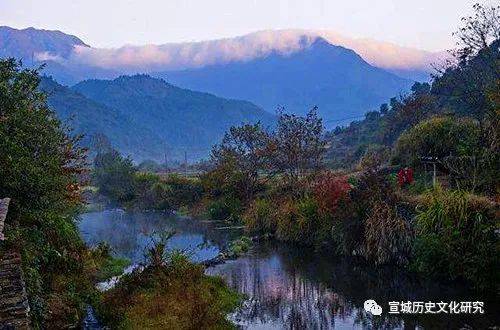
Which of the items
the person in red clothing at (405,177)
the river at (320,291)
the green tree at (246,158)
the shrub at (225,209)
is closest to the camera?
the river at (320,291)

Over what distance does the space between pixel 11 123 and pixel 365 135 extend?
312ft

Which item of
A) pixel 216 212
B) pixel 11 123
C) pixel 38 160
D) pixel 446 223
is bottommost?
pixel 216 212

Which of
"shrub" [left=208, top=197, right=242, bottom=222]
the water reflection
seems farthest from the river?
"shrub" [left=208, top=197, right=242, bottom=222]

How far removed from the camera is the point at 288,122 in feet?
170

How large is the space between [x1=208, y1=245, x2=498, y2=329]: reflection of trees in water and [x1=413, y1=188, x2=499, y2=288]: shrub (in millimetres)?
1004

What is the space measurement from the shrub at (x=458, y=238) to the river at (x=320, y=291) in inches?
36.1

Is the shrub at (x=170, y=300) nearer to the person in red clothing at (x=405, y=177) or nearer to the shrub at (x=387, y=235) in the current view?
the shrub at (x=387, y=235)

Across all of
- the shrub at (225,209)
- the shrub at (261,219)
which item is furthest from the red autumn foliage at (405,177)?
the shrub at (225,209)

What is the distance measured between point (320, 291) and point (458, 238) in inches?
296

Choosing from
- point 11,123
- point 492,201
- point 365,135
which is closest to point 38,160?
point 11,123

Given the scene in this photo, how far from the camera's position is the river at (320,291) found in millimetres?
23109

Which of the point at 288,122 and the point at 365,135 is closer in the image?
the point at 288,122

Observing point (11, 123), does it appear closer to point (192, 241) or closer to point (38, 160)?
point (38, 160)

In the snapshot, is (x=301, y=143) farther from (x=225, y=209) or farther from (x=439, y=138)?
(x=439, y=138)
